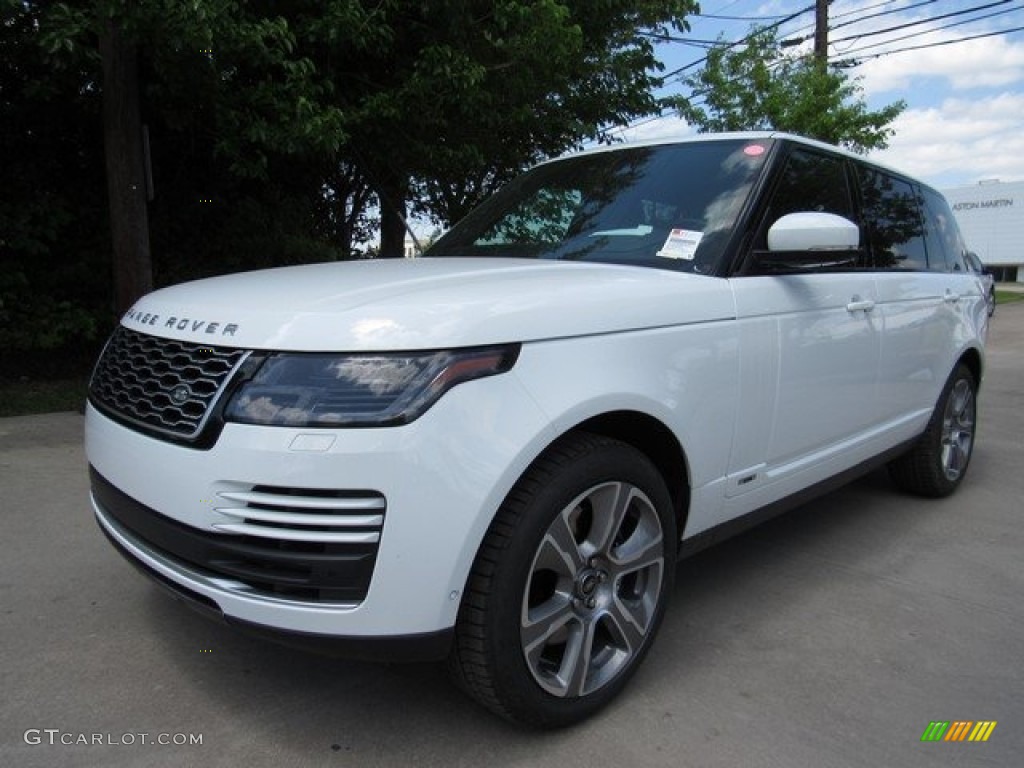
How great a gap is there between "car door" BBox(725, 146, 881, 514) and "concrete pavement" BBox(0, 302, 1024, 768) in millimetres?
539

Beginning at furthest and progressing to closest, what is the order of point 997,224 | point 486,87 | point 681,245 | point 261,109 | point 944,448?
point 997,224 < point 486,87 < point 261,109 < point 944,448 < point 681,245

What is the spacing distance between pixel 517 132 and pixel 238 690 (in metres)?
8.25

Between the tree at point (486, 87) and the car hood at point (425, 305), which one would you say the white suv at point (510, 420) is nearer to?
the car hood at point (425, 305)

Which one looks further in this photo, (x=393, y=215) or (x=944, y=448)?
(x=393, y=215)

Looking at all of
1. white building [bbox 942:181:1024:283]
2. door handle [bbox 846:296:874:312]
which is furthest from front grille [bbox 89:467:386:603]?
white building [bbox 942:181:1024:283]

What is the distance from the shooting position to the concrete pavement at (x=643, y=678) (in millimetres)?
2275

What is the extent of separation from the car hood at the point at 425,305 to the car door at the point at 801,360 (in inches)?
10.0

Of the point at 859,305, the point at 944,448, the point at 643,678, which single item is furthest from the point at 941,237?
the point at 643,678

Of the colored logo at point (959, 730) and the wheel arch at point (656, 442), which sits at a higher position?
the wheel arch at point (656, 442)

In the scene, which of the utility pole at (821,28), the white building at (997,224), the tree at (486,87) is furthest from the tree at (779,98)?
the white building at (997,224)

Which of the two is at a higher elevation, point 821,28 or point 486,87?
point 821,28

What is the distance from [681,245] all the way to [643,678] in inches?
59.8
